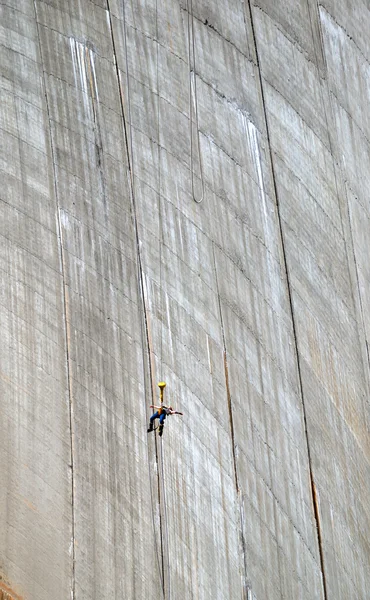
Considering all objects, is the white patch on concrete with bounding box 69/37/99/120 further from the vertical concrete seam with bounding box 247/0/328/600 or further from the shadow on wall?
the shadow on wall

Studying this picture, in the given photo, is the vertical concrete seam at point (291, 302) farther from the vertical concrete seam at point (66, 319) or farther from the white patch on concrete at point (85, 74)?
the vertical concrete seam at point (66, 319)

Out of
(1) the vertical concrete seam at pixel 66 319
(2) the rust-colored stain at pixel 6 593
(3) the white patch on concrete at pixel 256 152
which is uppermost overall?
(3) the white patch on concrete at pixel 256 152

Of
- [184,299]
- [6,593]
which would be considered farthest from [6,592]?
[184,299]

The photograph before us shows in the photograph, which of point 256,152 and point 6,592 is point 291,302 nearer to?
point 256,152

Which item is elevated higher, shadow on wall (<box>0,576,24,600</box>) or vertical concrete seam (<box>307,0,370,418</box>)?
vertical concrete seam (<box>307,0,370,418</box>)

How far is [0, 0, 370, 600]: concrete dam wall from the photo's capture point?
9.48 m

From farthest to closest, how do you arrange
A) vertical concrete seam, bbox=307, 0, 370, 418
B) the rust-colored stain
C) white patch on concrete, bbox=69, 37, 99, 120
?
vertical concrete seam, bbox=307, 0, 370, 418
white patch on concrete, bbox=69, 37, 99, 120
the rust-colored stain

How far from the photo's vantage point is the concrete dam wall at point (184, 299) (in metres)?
9.48

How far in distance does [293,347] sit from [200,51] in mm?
3241

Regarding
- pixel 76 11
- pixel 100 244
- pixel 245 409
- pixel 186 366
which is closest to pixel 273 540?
pixel 245 409

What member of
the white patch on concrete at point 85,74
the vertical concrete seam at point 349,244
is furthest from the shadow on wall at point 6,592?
the vertical concrete seam at point 349,244

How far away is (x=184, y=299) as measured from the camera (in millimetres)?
10617

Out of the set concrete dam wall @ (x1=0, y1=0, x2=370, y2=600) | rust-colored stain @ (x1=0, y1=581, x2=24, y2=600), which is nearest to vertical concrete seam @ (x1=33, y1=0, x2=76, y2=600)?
concrete dam wall @ (x1=0, y1=0, x2=370, y2=600)

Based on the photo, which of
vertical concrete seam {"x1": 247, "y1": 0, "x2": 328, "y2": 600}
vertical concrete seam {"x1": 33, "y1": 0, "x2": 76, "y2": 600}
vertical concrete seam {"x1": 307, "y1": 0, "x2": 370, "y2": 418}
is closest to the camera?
vertical concrete seam {"x1": 33, "y1": 0, "x2": 76, "y2": 600}
